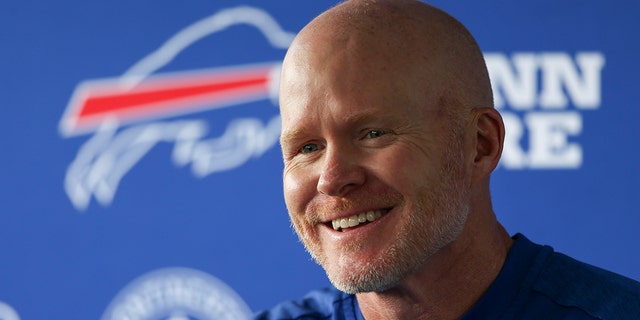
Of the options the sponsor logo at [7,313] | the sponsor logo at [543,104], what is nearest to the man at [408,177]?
the sponsor logo at [543,104]

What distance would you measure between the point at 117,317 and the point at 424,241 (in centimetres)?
106

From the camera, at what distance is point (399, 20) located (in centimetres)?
131

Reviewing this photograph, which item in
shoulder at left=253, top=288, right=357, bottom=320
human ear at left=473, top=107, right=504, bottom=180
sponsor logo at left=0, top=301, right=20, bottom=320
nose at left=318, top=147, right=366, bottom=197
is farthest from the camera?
sponsor logo at left=0, top=301, right=20, bottom=320

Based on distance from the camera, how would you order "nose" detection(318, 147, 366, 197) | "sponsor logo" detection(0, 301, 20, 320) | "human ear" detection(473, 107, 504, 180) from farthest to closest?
1. "sponsor logo" detection(0, 301, 20, 320)
2. "human ear" detection(473, 107, 504, 180)
3. "nose" detection(318, 147, 366, 197)

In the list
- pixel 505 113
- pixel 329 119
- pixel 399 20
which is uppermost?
pixel 505 113

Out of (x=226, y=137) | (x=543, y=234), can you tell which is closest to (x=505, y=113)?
(x=543, y=234)

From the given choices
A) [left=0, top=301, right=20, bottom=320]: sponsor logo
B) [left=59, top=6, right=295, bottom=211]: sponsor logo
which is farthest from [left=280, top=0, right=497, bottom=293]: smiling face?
[left=0, top=301, right=20, bottom=320]: sponsor logo

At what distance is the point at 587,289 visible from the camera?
137 cm

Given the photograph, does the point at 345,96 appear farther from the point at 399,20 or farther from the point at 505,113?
the point at 505,113

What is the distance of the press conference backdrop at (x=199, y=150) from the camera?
2160 millimetres

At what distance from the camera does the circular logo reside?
2.17m

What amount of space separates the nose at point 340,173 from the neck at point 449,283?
155 millimetres

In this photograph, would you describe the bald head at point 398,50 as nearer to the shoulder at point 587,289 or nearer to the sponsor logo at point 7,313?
the shoulder at point 587,289

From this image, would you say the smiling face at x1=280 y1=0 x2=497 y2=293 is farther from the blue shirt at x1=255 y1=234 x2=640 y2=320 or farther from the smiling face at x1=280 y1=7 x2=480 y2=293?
the blue shirt at x1=255 y1=234 x2=640 y2=320
